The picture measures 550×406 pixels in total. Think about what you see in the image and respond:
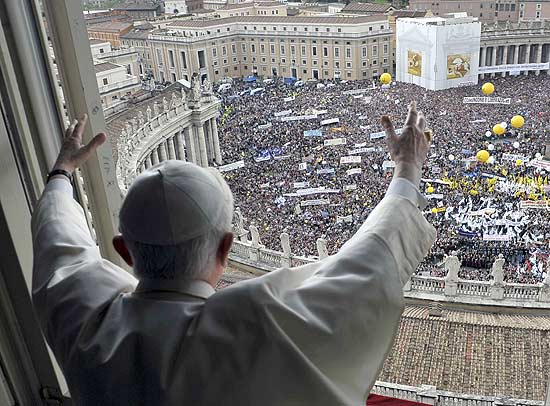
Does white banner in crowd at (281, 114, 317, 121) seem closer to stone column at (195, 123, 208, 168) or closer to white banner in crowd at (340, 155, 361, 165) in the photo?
stone column at (195, 123, 208, 168)

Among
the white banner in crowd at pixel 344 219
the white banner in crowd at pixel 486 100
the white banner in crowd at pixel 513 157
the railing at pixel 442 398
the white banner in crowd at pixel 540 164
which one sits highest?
the railing at pixel 442 398

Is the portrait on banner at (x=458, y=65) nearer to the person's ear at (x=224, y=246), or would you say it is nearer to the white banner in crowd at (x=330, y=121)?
the white banner in crowd at (x=330, y=121)

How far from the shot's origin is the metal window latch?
1246 millimetres

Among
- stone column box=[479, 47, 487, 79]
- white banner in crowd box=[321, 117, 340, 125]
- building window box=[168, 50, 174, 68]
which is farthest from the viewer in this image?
building window box=[168, 50, 174, 68]

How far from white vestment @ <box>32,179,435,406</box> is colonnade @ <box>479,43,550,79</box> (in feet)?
61.8

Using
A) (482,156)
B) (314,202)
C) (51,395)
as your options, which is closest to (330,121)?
(482,156)

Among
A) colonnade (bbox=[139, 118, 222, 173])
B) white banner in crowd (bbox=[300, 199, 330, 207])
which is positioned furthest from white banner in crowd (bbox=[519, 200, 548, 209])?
colonnade (bbox=[139, 118, 222, 173])

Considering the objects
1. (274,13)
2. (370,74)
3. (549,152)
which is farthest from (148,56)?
(549,152)

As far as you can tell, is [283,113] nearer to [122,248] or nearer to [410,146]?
[410,146]

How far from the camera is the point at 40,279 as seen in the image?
770 millimetres

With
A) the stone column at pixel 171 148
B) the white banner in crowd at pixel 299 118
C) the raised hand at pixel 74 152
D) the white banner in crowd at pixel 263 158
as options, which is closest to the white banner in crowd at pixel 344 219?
the white banner in crowd at pixel 263 158

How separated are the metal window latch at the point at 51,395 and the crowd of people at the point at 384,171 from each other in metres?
5.03

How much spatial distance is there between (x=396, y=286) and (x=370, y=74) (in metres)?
18.3

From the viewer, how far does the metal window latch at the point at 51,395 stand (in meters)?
1.25
